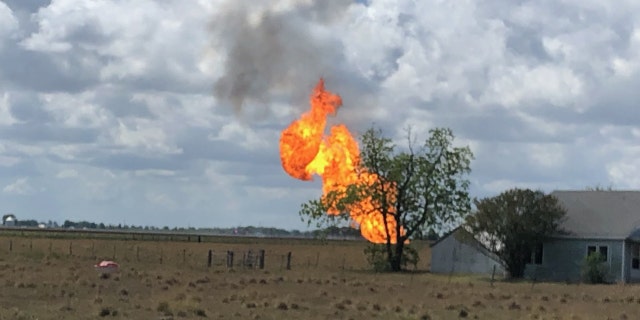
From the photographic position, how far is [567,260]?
52.1 metres

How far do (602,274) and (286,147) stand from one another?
773 inches

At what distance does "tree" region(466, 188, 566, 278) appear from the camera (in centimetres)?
5141

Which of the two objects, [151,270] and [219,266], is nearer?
[151,270]

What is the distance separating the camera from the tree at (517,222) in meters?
51.4

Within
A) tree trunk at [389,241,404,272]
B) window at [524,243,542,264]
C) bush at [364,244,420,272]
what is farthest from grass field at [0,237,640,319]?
bush at [364,244,420,272]

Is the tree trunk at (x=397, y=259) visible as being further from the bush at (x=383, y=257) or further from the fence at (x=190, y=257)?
the fence at (x=190, y=257)

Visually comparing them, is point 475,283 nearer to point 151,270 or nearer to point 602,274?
point 602,274

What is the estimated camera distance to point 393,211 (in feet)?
196

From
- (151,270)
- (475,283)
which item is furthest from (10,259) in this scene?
(475,283)

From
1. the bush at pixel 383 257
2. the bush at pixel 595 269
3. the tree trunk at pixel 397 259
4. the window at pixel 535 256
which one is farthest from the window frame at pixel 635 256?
the tree trunk at pixel 397 259

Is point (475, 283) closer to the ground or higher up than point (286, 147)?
closer to the ground

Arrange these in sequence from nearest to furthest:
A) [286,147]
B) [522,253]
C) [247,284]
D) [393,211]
A: [247,284], [522,253], [286,147], [393,211]

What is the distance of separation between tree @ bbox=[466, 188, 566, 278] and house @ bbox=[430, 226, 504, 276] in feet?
3.59

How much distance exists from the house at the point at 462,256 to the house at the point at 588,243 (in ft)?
0.20
